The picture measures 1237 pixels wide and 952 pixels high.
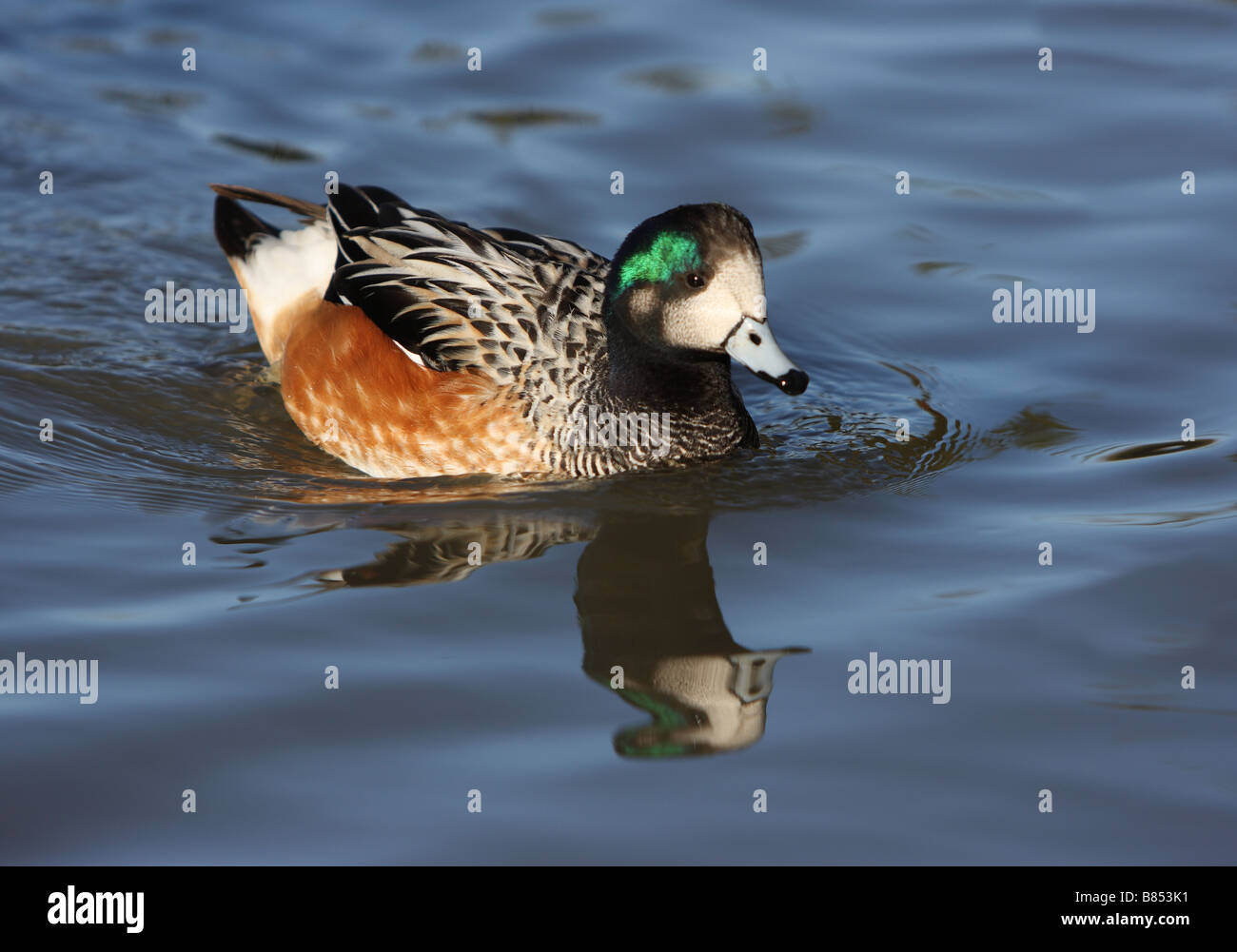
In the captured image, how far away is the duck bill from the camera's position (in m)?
6.17

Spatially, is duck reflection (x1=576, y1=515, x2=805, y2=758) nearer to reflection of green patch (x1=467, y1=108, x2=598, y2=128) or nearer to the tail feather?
the tail feather

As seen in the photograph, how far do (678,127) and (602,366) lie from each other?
470cm

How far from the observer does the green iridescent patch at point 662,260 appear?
21.2ft

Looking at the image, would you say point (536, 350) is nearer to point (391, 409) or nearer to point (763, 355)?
point (391, 409)

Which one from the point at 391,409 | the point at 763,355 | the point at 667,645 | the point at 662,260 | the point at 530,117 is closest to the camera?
the point at 667,645

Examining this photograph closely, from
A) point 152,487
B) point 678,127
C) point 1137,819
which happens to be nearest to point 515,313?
point 152,487

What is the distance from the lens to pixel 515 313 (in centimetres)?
714

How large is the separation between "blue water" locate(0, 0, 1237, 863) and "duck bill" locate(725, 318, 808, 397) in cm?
65

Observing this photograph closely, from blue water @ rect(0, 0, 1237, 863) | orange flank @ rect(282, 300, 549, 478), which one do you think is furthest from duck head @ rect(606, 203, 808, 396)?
orange flank @ rect(282, 300, 549, 478)

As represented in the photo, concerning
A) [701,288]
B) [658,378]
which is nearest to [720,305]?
[701,288]

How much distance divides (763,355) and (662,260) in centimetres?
64

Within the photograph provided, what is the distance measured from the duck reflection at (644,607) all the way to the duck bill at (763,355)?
2.31ft

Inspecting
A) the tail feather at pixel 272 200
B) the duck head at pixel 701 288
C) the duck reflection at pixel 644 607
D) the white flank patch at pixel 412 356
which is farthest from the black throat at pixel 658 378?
the tail feather at pixel 272 200

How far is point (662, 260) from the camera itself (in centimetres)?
656
